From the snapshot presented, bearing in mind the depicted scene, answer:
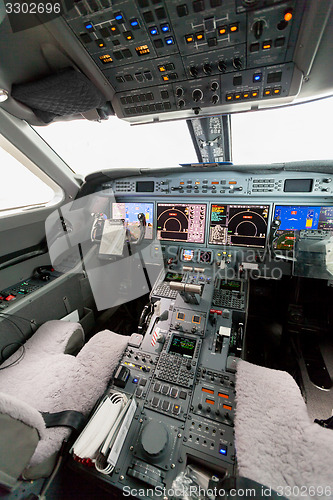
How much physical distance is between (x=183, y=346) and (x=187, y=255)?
4.34 ft

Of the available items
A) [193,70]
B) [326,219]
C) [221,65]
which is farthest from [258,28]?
[326,219]

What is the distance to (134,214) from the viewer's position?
10.2 feet

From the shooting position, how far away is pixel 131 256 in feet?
10.2

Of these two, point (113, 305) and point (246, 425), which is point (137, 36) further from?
point (113, 305)

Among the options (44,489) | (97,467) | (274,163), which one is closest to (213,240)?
(274,163)

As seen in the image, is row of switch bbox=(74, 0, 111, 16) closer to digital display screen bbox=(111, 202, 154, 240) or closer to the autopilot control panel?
the autopilot control panel

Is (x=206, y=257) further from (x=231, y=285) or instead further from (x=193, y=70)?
(x=193, y=70)

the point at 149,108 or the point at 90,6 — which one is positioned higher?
the point at 90,6

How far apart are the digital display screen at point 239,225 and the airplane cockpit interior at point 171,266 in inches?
0.7

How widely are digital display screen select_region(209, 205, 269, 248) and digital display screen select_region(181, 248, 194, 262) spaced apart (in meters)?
0.29

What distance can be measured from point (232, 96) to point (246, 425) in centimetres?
199

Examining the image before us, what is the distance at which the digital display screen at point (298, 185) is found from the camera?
232cm

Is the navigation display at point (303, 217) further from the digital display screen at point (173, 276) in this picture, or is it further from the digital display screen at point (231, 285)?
the digital display screen at point (173, 276)

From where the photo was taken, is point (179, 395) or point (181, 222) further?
point (181, 222)
